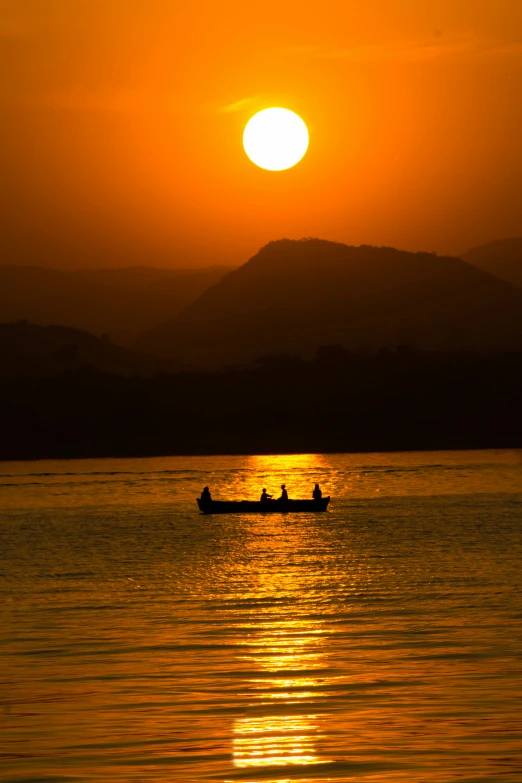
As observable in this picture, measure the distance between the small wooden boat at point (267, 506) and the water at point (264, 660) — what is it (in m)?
18.6

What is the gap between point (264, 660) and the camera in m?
30.5

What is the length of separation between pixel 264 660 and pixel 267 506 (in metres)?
65.5

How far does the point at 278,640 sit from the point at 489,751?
13.1 meters

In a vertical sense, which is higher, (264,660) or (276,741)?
(264,660)

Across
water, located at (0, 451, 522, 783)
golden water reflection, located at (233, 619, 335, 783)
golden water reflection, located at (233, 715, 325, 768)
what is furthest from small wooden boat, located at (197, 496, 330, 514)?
golden water reflection, located at (233, 715, 325, 768)

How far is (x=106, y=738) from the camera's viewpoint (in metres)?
22.8

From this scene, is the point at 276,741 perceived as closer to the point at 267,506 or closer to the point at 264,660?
the point at 264,660

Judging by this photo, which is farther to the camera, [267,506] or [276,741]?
[267,506]

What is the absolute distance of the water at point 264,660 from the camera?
21.2m

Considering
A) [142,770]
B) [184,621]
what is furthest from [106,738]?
[184,621]

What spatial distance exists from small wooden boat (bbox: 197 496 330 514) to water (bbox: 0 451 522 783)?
18.6 m

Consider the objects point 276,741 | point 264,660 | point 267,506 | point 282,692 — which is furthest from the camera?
point 267,506

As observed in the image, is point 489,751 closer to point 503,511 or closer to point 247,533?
point 247,533

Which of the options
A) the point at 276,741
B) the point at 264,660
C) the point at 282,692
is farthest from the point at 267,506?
the point at 276,741
